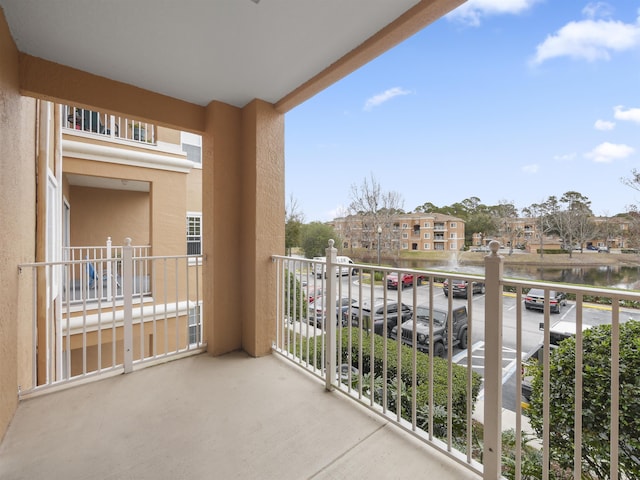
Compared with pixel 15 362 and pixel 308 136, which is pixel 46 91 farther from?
pixel 308 136

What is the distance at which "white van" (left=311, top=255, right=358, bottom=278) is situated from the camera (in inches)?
86.0

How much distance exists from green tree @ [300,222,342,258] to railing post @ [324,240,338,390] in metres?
0.84

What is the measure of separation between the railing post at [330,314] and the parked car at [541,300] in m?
1.25

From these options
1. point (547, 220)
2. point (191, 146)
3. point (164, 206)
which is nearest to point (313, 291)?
point (547, 220)

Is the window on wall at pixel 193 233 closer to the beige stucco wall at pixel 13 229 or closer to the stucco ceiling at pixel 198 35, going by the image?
the beige stucco wall at pixel 13 229

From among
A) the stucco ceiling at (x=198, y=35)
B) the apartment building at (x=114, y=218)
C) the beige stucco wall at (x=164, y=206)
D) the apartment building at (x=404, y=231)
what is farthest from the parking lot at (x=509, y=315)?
the beige stucco wall at (x=164, y=206)

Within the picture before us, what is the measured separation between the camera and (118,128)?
6246 mm

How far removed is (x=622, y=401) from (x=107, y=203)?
9648 mm

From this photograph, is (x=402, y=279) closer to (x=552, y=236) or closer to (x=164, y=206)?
(x=552, y=236)

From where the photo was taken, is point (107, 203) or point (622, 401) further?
point (107, 203)

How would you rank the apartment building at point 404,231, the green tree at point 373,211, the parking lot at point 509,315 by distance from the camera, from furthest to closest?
the green tree at point 373,211, the apartment building at point 404,231, the parking lot at point 509,315

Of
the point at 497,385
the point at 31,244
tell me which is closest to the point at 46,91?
the point at 31,244

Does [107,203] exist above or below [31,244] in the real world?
above

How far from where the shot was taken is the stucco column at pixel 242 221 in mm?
2959
